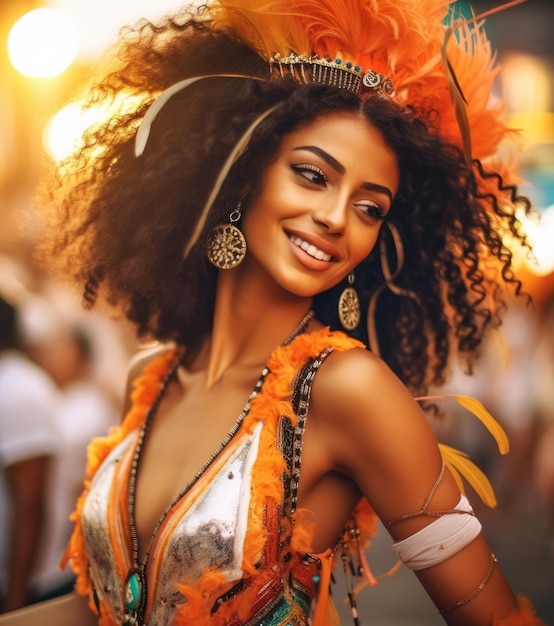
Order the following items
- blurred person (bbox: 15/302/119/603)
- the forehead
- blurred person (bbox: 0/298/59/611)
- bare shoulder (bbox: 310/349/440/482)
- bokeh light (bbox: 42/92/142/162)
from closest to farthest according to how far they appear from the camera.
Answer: bare shoulder (bbox: 310/349/440/482) < the forehead < bokeh light (bbox: 42/92/142/162) < blurred person (bbox: 0/298/59/611) < blurred person (bbox: 15/302/119/603)

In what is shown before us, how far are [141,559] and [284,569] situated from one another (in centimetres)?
35

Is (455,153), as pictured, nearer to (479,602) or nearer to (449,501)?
(449,501)

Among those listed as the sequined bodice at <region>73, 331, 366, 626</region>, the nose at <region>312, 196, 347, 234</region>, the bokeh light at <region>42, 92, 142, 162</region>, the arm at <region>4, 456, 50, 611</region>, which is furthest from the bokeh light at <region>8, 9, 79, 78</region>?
the sequined bodice at <region>73, 331, 366, 626</region>

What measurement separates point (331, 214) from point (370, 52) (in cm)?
41

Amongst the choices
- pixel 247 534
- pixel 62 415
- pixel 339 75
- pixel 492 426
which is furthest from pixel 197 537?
pixel 62 415

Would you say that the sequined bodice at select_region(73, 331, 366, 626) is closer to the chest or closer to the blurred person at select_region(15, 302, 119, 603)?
the chest

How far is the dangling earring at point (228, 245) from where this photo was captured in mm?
1830

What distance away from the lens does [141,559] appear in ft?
5.90

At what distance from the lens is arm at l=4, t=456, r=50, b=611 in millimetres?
3100

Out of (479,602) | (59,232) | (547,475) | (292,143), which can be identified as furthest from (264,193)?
(547,475)

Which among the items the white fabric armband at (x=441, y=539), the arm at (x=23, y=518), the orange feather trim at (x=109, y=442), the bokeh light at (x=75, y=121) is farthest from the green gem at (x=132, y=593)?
the arm at (x=23, y=518)

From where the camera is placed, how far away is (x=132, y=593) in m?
1.78

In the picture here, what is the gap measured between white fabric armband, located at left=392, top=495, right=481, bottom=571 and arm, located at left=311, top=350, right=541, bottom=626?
0.04 ft

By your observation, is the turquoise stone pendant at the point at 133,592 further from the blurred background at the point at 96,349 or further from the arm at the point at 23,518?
the arm at the point at 23,518
